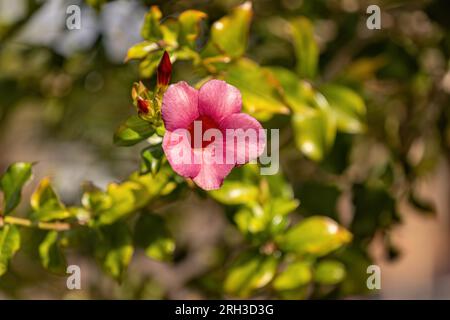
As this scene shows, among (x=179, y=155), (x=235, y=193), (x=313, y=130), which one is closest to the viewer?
(x=179, y=155)

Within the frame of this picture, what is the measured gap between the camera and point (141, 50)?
590 mm

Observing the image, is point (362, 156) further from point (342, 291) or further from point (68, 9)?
point (68, 9)

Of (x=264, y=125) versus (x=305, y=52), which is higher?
(x=305, y=52)

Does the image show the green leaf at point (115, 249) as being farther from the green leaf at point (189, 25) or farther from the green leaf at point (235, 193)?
the green leaf at point (189, 25)

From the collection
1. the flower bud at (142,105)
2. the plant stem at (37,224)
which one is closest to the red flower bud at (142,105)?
the flower bud at (142,105)

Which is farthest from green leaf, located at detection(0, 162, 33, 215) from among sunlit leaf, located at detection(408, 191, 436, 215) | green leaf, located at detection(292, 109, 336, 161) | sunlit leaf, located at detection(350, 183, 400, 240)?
sunlit leaf, located at detection(408, 191, 436, 215)

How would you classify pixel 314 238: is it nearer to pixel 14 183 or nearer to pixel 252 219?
pixel 252 219

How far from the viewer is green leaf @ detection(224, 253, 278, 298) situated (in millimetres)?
727

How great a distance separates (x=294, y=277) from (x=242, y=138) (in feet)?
0.98

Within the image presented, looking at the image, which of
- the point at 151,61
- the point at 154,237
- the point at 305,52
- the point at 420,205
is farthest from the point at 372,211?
the point at 151,61

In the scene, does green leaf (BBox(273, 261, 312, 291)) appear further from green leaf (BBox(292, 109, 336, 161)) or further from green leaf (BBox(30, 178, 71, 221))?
green leaf (BBox(30, 178, 71, 221))

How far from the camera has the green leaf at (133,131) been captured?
0.52 meters

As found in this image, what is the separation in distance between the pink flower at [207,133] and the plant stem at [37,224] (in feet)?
0.72

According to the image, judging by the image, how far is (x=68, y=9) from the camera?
2.97ft
